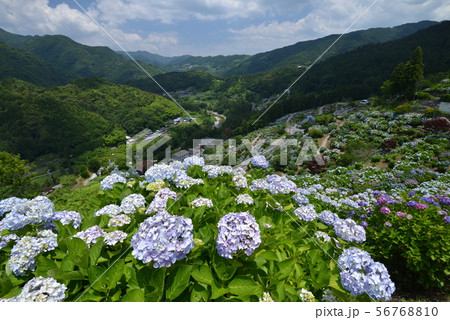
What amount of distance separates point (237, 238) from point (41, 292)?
149 centimetres

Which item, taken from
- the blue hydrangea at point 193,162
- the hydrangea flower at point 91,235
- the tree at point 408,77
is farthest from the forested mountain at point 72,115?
the hydrangea flower at point 91,235

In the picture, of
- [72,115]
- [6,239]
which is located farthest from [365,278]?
[72,115]

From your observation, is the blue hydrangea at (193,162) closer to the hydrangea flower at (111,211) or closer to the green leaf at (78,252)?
the hydrangea flower at (111,211)

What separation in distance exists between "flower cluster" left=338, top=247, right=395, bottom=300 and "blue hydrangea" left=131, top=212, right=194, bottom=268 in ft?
4.94

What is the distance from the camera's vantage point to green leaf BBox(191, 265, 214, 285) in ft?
5.33

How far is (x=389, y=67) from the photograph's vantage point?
8744 cm

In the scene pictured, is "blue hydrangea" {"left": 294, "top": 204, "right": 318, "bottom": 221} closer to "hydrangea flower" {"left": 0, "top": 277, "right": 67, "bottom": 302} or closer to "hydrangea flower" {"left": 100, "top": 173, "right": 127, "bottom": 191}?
"hydrangea flower" {"left": 0, "top": 277, "right": 67, "bottom": 302}

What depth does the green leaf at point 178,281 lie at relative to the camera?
60.1 inches

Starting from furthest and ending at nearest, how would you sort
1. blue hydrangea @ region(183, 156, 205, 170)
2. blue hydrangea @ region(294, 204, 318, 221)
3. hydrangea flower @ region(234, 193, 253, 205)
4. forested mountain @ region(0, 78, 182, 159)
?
1. forested mountain @ region(0, 78, 182, 159)
2. blue hydrangea @ region(183, 156, 205, 170)
3. blue hydrangea @ region(294, 204, 318, 221)
4. hydrangea flower @ region(234, 193, 253, 205)

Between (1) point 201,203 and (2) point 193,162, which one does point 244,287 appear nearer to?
(1) point 201,203

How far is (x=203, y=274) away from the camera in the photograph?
1681mm

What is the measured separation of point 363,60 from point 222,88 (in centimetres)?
10890

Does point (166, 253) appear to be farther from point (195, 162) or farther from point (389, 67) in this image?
point (389, 67)

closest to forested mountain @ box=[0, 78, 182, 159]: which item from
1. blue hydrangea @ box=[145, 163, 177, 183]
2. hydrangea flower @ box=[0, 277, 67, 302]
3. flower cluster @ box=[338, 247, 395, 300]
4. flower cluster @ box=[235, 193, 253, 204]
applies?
blue hydrangea @ box=[145, 163, 177, 183]
